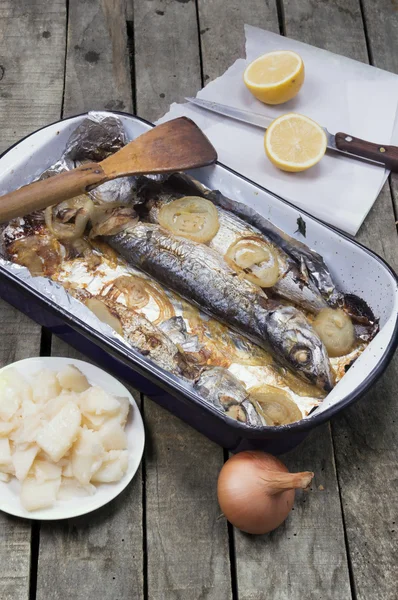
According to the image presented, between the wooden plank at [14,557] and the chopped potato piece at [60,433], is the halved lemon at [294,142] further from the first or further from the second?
the wooden plank at [14,557]

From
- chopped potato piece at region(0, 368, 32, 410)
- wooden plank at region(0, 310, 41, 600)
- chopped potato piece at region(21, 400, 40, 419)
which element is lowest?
wooden plank at region(0, 310, 41, 600)

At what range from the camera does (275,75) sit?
2.55m

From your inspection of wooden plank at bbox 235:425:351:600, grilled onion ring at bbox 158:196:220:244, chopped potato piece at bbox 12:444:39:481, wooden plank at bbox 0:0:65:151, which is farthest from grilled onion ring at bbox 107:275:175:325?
wooden plank at bbox 0:0:65:151

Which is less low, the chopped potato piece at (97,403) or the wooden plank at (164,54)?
the wooden plank at (164,54)

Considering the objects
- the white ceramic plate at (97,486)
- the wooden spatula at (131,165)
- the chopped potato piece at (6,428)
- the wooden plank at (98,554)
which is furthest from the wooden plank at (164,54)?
the wooden plank at (98,554)

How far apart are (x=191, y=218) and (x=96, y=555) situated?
0.97 metres

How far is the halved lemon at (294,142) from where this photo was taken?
2391 mm

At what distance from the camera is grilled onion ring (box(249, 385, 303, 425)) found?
1.80 meters

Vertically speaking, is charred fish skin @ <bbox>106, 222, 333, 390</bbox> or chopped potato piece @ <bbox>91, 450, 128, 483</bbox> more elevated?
charred fish skin @ <bbox>106, 222, 333, 390</bbox>

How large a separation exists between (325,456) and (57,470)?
0.71m

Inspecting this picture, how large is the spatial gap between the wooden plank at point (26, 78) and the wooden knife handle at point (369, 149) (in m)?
1.02

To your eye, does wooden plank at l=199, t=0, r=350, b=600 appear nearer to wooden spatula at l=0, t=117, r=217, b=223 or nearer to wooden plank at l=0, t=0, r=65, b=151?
wooden spatula at l=0, t=117, r=217, b=223

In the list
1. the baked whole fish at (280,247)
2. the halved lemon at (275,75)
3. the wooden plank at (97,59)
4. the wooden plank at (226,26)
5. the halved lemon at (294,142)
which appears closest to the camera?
the baked whole fish at (280,247)

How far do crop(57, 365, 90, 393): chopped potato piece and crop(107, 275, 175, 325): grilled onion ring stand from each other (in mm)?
286
